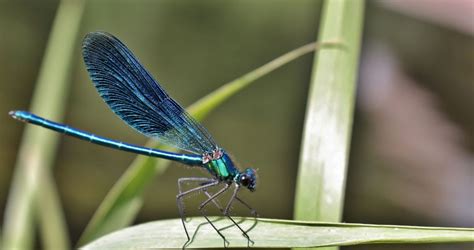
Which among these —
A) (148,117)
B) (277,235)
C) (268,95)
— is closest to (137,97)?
(148,117)

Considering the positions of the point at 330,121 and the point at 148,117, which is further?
the point at 148,117

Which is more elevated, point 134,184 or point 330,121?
point 330,121

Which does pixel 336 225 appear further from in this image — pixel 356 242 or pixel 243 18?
pixel 243 18

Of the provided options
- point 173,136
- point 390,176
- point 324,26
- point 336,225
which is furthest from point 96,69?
point 390,176

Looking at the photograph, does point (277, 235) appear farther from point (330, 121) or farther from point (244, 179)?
point (244, 179)

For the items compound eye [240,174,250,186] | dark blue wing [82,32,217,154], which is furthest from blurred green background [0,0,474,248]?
compound eye [240,174,250,186]

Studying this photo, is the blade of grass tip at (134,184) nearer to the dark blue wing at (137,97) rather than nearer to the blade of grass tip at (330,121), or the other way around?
the blade of grass tip at (330,121)
